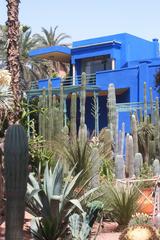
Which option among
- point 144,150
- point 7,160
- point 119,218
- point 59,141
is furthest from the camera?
point 144,150

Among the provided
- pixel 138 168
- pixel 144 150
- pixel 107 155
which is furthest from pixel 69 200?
pixel 144 150

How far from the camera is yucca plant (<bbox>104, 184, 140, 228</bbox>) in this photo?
8.92 m

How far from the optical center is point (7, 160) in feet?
18.8

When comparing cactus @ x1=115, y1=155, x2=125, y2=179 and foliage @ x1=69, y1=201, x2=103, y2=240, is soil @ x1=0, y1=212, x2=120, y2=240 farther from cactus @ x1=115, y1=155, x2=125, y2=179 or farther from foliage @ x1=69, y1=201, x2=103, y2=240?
cactus @ x1=115, y1=155, x2=125, y2=179

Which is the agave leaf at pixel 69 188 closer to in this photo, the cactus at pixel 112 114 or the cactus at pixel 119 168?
the cactus at pixel 119 168

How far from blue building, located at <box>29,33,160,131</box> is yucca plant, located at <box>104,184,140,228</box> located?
16226 mm

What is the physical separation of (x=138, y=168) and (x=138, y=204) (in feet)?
14.4

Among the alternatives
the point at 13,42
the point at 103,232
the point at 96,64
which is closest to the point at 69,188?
the point at 103,232

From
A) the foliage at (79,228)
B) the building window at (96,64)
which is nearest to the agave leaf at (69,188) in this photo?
the foliage at (79,228)

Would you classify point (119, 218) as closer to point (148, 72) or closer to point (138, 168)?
point (138, 168)

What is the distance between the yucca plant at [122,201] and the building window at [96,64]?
21.9 metres

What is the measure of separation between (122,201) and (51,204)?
2.01 m

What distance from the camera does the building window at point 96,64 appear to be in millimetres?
30844

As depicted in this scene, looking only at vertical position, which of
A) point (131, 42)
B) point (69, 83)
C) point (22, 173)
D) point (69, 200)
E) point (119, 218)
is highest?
point (131, 42)
